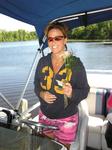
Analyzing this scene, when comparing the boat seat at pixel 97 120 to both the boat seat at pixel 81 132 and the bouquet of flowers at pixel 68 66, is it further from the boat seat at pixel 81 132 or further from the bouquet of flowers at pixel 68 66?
the bouquet of flowers at pixel 68 66

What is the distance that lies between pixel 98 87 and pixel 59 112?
2.35 meters

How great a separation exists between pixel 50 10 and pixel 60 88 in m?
1.14

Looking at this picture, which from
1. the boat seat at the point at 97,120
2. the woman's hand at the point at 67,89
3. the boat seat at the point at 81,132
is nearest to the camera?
the woman's hand at the point at 67,89

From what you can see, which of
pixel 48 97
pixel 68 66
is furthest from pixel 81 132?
pixel 68 66

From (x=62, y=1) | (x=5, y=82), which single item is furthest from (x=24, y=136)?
(x=5, y=82)

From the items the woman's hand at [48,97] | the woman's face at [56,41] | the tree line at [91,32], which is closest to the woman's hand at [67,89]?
the woman's hand at [48,97]

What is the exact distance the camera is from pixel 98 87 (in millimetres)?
4684

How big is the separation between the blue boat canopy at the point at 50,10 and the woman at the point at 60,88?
60cm

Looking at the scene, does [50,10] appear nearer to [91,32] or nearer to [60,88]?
[60,88]

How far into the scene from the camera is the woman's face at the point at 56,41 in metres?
2.38

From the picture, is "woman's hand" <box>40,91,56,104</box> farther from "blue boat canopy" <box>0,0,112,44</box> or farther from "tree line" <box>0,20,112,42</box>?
"tree line" <box>0,20,112,42</box>

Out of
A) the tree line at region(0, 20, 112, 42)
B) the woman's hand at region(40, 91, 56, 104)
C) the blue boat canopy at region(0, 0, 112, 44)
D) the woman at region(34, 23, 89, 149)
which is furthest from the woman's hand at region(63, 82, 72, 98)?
the tree line at region(0, 20, 112, 42)

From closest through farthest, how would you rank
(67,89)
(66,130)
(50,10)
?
(67,89) → (66,130) → (50,10)

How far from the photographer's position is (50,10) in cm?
321
